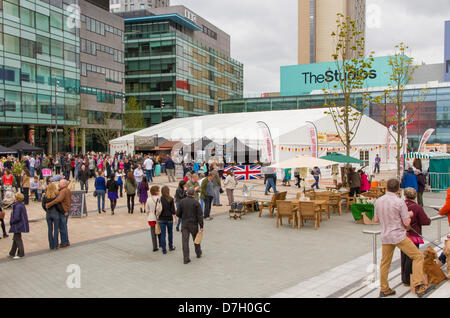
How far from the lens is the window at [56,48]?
47156 millimetres

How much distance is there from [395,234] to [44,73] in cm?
A: 4865

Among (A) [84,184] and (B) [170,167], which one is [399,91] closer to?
(B) [170,167]

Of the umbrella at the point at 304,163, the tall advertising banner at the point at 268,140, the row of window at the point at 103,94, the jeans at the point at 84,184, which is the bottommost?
the jeans at the point at 84,184

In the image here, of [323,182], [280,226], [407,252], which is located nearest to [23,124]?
[323,182]

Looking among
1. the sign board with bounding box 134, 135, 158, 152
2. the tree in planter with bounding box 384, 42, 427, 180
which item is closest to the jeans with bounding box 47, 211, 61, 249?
the tree in planter with bounding box 384, 42, 427, 180

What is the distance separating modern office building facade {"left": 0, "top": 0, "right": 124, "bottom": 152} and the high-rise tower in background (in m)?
72.8

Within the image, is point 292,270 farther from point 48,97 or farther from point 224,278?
point 48,97

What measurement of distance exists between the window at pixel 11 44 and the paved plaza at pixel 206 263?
37.1 metres

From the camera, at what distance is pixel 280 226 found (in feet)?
39.2

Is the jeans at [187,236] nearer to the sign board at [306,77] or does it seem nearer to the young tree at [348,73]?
the young tree at [348,73]

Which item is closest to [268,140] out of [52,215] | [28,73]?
[52,215]

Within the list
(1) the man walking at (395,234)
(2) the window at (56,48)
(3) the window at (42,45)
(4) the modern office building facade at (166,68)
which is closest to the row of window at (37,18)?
(3) the window at (42,45)

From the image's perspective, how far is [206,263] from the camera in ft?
26.3
